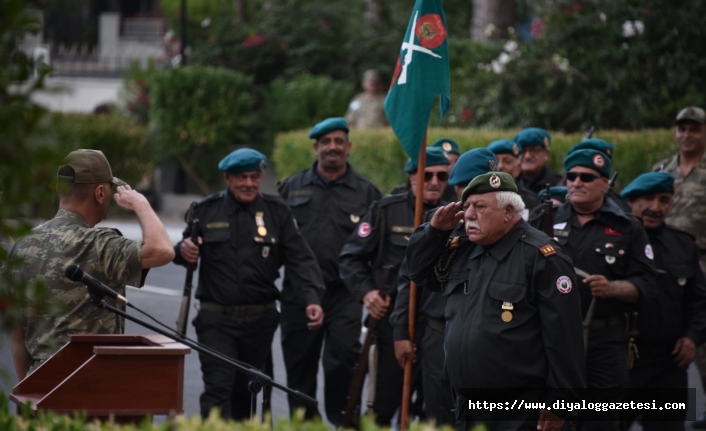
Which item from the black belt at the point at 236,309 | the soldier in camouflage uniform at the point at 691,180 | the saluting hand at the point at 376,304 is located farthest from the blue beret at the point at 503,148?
the black belt at the point at 236,309

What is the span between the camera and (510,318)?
17.8ft

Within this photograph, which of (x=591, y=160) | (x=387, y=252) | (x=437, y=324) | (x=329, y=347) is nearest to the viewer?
(x=437, y=324)

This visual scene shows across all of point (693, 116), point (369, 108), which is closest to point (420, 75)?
point (693, 116)

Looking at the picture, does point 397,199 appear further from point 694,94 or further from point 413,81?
point 694,94

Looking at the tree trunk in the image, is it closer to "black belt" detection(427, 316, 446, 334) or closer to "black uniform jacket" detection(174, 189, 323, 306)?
"black uniform jacket" detection(174, 189, 323, 306)

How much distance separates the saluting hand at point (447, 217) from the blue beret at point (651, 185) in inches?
96.4

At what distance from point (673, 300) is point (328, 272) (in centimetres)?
282

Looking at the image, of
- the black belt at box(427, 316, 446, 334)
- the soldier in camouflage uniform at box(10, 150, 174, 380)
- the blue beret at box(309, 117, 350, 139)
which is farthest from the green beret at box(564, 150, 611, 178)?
the soldier in camouflage uniform at box(10, 150, 174, 380)

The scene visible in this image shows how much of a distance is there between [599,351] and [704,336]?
108cm

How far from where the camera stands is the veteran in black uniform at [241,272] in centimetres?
781

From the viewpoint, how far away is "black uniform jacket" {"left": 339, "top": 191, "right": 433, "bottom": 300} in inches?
312

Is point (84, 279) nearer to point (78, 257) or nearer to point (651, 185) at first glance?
point (78, 257)

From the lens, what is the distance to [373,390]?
26.0ft

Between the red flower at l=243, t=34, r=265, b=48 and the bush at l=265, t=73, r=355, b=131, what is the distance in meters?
1.73
